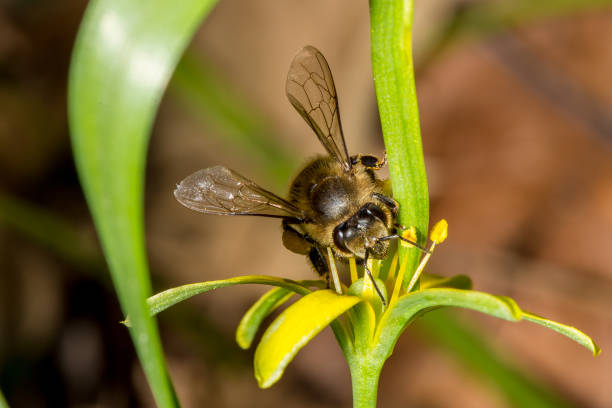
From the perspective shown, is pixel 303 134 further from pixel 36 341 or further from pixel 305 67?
pixel 305 67

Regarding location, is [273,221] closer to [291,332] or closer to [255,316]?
[255,316]

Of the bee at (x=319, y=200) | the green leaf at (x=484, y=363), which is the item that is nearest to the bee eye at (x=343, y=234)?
the bee at (x=319, y=200)

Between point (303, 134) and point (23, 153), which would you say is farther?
point (303, 134)

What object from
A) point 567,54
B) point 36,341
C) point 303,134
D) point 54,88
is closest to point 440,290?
point 36,341

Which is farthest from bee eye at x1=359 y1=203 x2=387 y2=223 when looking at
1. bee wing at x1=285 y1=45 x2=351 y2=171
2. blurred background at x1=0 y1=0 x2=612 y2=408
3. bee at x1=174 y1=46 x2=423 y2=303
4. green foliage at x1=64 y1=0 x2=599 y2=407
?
blurred background at x1=0 y1=0 x2=612 y2=408

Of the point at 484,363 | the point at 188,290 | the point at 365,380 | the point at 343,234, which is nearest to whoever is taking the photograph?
the point at 188,290

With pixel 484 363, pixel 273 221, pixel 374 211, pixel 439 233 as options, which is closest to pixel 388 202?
pixel 374 211
